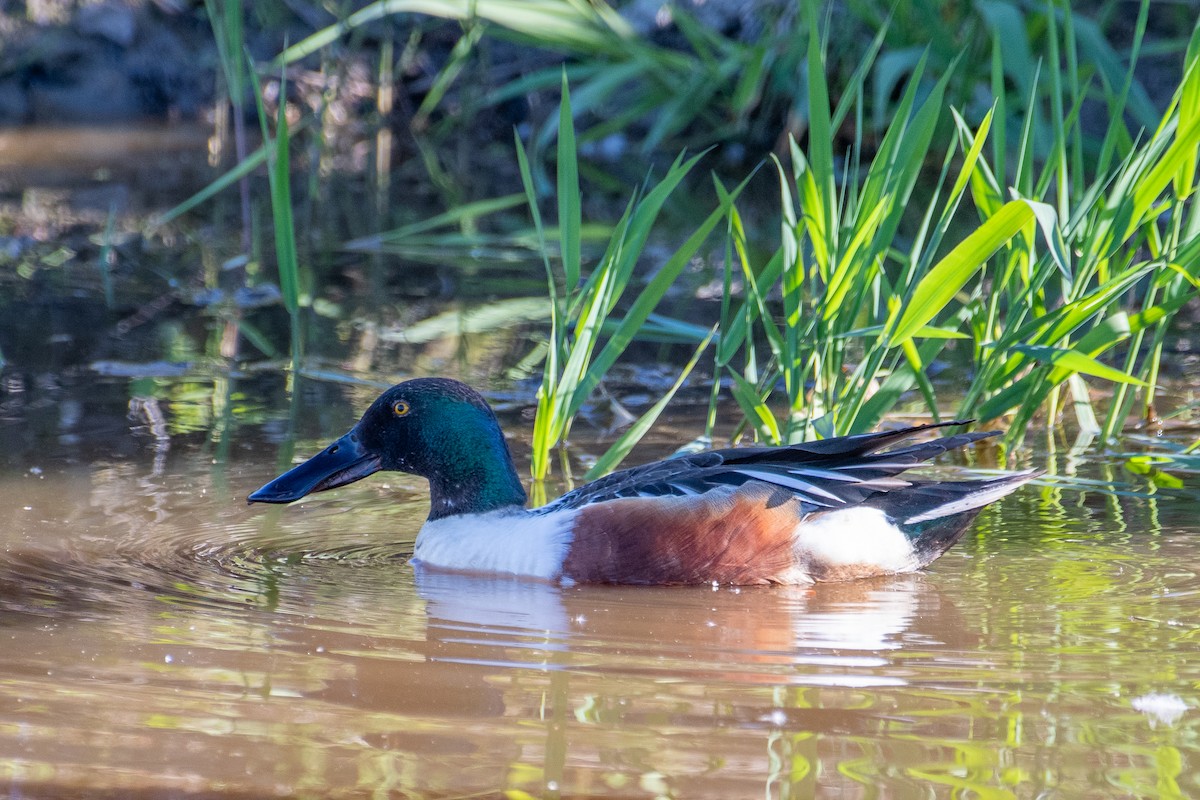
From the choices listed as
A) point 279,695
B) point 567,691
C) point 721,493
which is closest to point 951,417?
point 721,493

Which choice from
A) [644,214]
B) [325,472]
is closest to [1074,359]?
[644,214]

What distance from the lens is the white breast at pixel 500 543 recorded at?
11.7 ft

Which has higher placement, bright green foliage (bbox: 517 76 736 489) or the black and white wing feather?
bright green foliage (bbox: 517 76 736 489)

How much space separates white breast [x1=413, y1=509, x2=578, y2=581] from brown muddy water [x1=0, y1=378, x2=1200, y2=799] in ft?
0.21

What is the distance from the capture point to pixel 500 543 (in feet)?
12.1

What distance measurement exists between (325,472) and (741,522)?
1.10m

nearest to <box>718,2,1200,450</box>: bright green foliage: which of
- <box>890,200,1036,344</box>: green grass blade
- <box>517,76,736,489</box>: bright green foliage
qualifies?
<box>890,200,1036,344</box>: green grass blade

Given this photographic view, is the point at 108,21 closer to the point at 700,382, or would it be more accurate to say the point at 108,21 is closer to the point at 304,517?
the point at 700,382

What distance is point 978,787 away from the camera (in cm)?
230

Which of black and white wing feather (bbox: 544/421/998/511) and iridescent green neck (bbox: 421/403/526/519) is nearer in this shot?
black and white wing feather (bbox: 544/421/998/511)

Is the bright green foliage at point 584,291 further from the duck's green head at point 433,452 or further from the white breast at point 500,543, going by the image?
the white breast at point 500,543

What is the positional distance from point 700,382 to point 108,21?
9428mm

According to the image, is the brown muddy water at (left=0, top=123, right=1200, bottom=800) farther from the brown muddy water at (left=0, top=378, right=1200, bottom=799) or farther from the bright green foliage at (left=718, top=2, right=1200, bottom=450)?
the bright green foliage at (left=718, top=2, right=1200, bottom=450)

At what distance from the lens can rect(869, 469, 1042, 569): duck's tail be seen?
3570 mm
